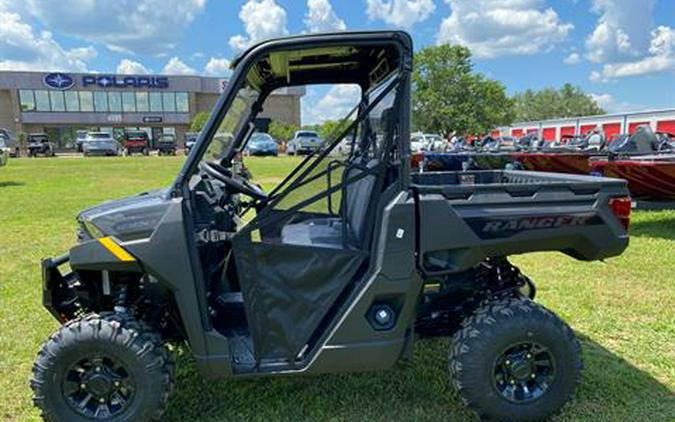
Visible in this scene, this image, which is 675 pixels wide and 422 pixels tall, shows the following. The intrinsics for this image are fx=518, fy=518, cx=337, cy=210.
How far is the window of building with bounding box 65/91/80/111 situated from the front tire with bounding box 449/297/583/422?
60.3 metres

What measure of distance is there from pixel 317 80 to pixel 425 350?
2037mm

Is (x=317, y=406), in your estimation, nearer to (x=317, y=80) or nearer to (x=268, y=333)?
(x=268, y=333)

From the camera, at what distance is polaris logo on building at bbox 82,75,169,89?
54.8 m

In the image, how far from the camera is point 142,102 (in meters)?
57.0

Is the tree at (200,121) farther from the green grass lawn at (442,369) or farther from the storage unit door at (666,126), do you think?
the storage unit door at (666,126)

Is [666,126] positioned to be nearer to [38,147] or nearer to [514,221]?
[514,221]

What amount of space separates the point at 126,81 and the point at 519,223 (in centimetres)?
5993

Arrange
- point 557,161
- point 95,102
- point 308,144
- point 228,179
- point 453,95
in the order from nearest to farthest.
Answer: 1. point 228,179
2. point 308,144
3. point 557,161
4. point 453,95
5. point 95,102

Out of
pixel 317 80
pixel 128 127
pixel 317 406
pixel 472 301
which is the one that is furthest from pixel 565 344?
pixel 128 127

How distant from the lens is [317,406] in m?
3.01

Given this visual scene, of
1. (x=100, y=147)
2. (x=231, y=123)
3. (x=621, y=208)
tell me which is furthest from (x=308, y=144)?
(x=100, y=147)

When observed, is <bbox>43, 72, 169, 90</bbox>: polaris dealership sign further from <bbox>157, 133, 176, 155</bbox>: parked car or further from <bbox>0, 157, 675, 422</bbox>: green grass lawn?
<bbox>0, 157, 675, 422</bbox>: green grass lawn

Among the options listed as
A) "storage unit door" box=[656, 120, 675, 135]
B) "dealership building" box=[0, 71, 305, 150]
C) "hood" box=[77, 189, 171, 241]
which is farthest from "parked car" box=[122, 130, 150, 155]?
"hood" box=[77, 189, 171, 241]

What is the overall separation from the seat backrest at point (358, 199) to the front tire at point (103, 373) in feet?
3.88
